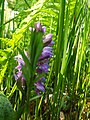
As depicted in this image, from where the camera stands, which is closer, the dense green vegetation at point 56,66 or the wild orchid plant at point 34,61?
the wild orchid plant at point 34,61

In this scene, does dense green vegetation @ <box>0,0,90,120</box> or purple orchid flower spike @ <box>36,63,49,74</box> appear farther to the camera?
dense green vegetation @ <box>0,0,90,120</box>

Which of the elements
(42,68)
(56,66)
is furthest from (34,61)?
(56,66)

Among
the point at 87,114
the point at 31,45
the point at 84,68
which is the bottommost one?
the point at 87,114

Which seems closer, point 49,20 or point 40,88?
point 40,88

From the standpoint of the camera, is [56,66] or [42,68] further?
[56,66]

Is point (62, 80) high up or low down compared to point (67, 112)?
up

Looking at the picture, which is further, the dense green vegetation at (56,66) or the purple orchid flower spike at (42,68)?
Result: the dense green vegetation at (56,66)

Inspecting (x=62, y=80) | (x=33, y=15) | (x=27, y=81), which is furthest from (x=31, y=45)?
(x=62, y=80)

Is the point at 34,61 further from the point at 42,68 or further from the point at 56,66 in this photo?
the point at 56,66

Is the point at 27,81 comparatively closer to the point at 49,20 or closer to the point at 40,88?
the point at 40,88

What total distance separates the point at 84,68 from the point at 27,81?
525 millimetres

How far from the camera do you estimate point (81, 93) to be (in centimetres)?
112

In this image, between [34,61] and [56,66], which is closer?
[34,61]

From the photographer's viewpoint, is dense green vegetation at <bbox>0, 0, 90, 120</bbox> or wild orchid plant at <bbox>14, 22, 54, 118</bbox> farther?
dense green vegetation at <bbox>0, 0, 90, 120</bbox>
